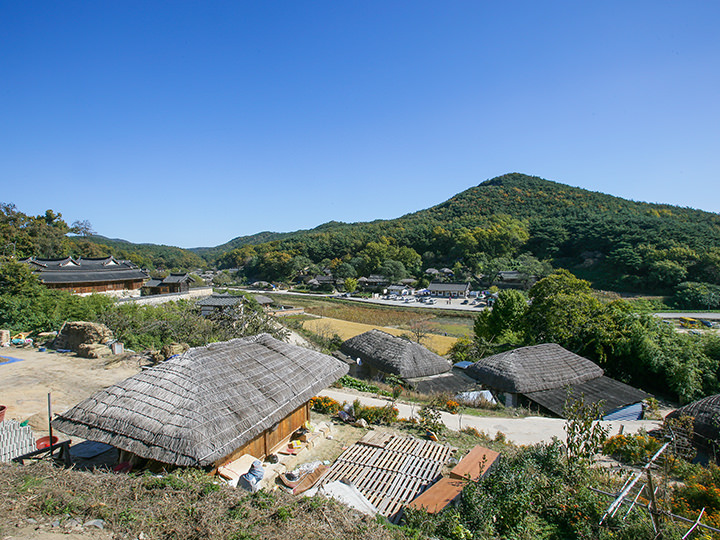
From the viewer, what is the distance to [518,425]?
11195 millimetres

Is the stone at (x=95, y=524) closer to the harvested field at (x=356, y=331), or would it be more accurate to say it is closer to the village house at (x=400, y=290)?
the harvested field at (x=356, y=331)

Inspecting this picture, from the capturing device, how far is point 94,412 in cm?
637

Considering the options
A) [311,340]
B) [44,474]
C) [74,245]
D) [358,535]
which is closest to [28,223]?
[74,245]

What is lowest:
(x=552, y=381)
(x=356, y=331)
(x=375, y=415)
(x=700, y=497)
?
(x=356, y=331)

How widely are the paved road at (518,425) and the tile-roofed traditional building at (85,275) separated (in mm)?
23473

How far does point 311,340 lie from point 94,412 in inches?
676

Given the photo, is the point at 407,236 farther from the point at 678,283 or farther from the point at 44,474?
the point at 44,474

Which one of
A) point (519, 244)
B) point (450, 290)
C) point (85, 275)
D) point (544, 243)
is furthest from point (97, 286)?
point (544, 243)

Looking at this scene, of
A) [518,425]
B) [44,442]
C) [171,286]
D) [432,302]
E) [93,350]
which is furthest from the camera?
[432,302]

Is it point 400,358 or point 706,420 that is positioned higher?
point 400,358

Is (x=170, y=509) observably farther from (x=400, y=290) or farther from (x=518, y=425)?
(x=400, y=290)

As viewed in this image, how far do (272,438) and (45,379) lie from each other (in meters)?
9.61

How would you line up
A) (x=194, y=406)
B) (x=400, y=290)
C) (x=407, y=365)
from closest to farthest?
(x=194, y=406) → (x=407, y=365) → (x=400, y=290)

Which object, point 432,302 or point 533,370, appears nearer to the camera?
point 533,370
